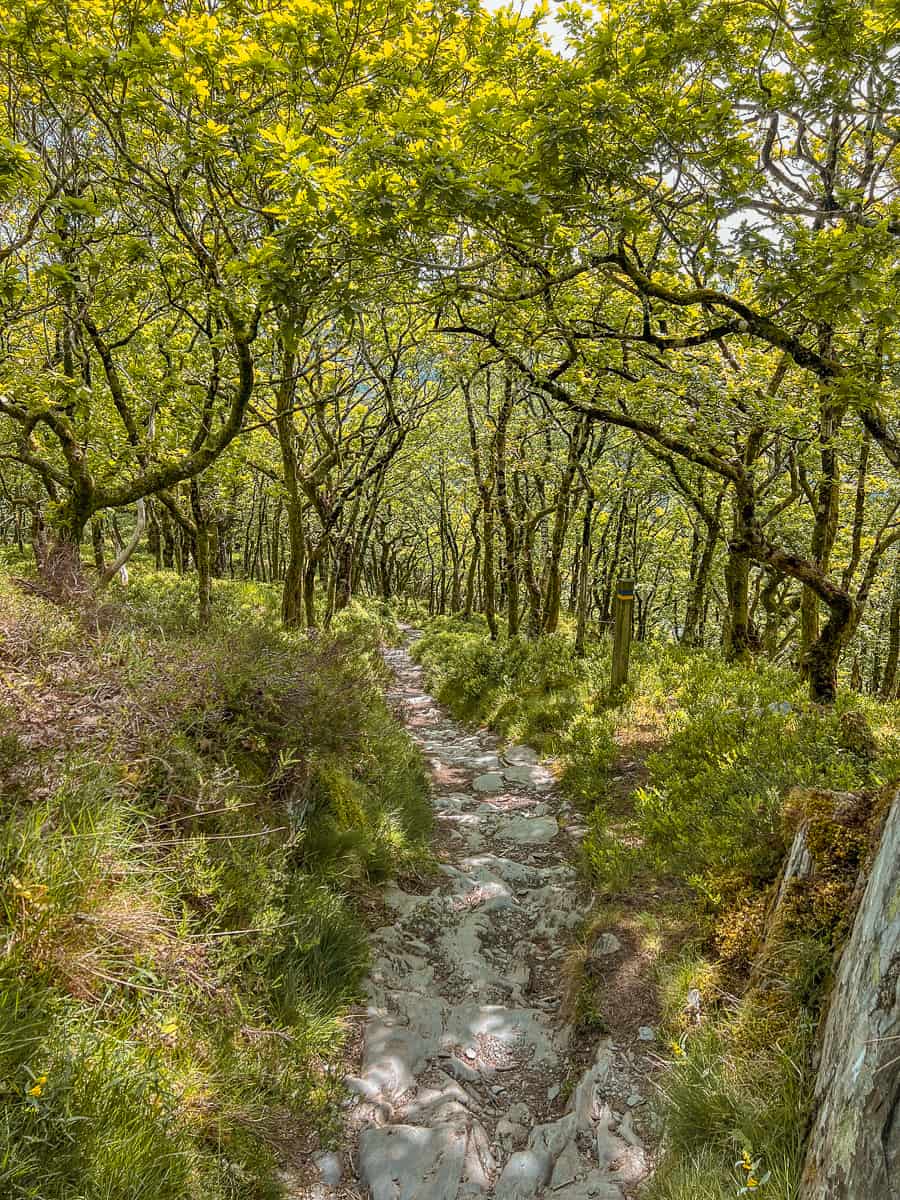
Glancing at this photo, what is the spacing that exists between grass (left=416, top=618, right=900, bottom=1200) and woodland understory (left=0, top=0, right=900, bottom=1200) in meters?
0.03

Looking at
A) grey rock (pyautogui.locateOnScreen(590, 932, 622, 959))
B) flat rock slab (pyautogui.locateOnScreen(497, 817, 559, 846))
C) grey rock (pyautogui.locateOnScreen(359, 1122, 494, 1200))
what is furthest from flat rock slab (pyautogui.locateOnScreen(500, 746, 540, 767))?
grey rock (pyautogui.locateOnScreen(359, 1122, 494, 1200))

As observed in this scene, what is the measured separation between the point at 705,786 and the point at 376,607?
25586 mm

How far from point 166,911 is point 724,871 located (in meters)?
3.95

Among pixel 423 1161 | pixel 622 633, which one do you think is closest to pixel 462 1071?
pixel 423 1161

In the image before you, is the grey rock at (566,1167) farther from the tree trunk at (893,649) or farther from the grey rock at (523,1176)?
the tree trunk at (893,649)

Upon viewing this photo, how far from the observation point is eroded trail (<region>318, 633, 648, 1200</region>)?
10.8ft

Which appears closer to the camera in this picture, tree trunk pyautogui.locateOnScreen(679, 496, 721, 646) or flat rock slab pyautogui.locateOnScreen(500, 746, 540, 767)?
flat rock slab pyautogui.locateOnScreen(500, 746, 540, 767)

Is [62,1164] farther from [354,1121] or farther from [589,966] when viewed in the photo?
[589,966]

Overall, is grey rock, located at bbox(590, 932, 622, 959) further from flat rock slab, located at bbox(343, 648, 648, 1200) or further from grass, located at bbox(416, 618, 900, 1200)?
grass, located at bbox(416, 618, 900, 1200)

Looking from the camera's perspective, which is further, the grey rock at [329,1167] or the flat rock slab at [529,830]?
the flat rock slab at [529,830]

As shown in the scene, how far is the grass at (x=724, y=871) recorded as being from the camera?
116 inches

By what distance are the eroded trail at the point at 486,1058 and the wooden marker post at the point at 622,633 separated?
3.83 metres

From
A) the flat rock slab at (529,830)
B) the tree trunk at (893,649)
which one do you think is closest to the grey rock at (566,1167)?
the flat rock slab at (529,830)

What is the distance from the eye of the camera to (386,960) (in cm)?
491
